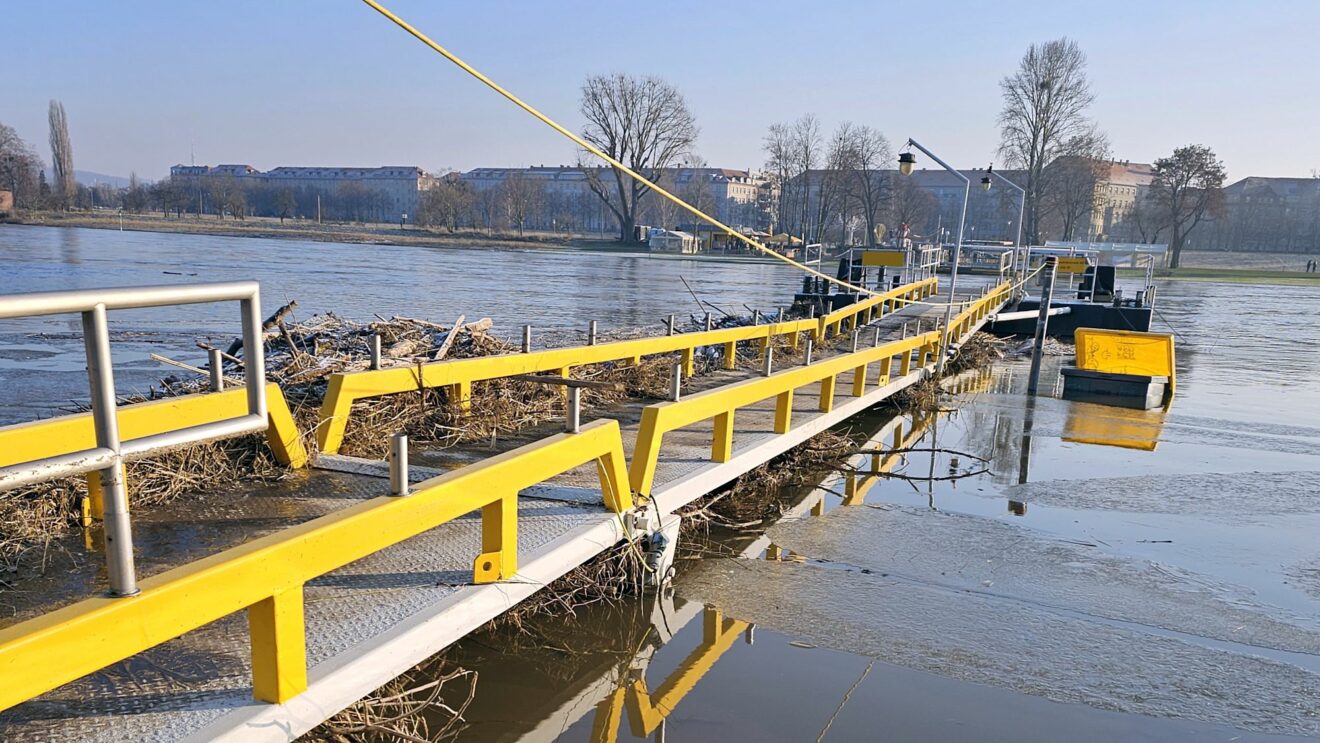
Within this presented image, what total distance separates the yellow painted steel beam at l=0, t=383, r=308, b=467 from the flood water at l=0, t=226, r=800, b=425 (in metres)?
5.42

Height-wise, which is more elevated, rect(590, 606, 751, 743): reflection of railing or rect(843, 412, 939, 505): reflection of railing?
rect(590, 606, 751, 743): reflection of railing

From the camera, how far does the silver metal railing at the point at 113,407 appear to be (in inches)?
75.0

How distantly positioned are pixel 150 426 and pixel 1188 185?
8529 centimetres

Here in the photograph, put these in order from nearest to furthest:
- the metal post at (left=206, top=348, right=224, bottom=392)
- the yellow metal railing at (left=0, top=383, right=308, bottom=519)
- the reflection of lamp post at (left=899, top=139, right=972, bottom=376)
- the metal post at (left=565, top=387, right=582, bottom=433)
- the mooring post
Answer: the yellow metal railing at (left=0, top=383, right=308, bottom=519)
the metal post at (left=565, top=387, right=582, bottom=433)
the metal post at (left=206, top=348, right=224, bottom=392)
the reflection of lamp post at (left=899, top=139, right=972, bottom=376)
the mooring post

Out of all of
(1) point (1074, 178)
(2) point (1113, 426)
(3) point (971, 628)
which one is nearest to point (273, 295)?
(2) point (1113, 426)

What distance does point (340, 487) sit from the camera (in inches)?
187

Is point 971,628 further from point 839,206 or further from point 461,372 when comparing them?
point 839,206

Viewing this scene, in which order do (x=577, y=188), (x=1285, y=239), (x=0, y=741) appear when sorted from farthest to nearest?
1. (x=577, y=188)
2. (x=1285, y=239)
3. (x=0, y=741)

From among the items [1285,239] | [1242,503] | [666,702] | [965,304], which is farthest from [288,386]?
[1285,239]

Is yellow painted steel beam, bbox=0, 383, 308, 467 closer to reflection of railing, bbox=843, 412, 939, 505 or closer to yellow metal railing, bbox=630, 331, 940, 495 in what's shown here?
yellow metal railing, bbox=630, 331, 940, 495

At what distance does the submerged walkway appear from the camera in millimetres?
2666

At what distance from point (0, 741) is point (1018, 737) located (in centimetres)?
398

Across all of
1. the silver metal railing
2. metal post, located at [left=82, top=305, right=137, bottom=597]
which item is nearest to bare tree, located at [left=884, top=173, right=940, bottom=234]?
the silver metal railing

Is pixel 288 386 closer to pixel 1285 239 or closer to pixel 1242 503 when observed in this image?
pixel 1242 503
